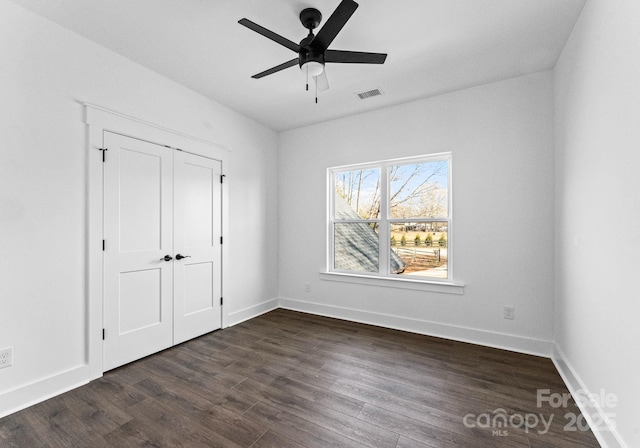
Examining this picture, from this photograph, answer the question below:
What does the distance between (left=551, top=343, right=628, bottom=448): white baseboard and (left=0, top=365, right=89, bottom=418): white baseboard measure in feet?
12.0

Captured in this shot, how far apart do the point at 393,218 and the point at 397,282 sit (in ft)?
2.77

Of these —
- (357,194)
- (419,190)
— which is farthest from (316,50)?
(357,194)

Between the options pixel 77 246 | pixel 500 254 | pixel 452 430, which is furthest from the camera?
pixel 500 254

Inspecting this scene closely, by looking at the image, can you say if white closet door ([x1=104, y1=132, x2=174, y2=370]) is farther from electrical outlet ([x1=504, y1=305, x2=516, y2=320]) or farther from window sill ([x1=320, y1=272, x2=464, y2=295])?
electrical outlet ([x1=504, y1=305, x2=516, y2=320])

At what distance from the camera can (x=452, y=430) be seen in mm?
1804

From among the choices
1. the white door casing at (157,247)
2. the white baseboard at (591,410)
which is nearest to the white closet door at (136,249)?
the white door casing at (157,247)

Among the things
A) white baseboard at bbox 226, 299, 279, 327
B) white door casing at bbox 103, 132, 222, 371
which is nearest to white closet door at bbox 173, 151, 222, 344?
white door casing at bbox 103, 132, 222, 371

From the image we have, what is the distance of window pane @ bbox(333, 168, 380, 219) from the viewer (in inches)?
158

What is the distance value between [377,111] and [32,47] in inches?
134

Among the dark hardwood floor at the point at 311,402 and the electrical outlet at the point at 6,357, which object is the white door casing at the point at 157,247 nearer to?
the dark hardwood floor at the point at 311,402

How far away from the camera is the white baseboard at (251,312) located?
380cm

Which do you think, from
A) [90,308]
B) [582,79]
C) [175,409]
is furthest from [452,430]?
[90,308]

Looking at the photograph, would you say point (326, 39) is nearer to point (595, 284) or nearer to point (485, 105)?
point (485, 105)

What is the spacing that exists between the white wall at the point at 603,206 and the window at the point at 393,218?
3.92 ft
